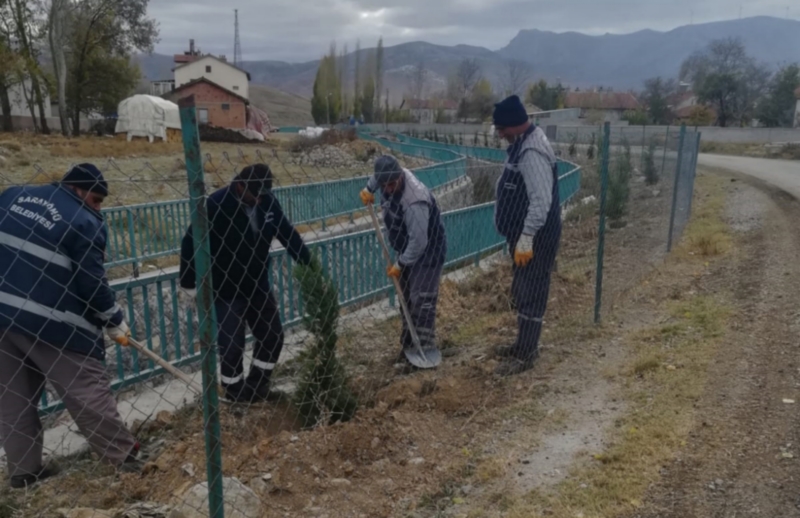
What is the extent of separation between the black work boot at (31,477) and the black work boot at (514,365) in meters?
2.96

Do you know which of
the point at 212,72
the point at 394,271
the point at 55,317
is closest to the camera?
the point at 55,317

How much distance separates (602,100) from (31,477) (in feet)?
305

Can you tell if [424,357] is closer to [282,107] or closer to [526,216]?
[526,216]

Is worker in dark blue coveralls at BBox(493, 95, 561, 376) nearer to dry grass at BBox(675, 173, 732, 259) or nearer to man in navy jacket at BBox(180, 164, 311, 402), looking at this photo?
man in navy jacket at BBox(180, 164, 311, 402)

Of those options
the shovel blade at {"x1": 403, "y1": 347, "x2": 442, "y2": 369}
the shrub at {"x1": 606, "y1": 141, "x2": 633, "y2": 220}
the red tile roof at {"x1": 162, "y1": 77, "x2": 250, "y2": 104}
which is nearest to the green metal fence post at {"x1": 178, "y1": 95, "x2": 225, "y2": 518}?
the shovel blade at {"x1": 403, "y1": 347, "x2": 442, "y2": 369}

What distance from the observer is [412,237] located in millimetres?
4684

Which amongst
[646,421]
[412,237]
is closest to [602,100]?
[412,237]

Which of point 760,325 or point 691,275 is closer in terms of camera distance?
point 760,325

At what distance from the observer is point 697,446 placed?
372 centimetres

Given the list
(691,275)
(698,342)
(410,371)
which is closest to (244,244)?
(410,371)

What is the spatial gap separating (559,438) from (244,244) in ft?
7.67

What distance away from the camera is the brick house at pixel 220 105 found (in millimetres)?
49688

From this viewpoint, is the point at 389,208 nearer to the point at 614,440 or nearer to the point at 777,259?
the point at 614,440

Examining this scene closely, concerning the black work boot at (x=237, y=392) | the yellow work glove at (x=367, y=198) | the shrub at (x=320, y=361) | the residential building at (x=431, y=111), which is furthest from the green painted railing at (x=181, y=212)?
the residential building at (x=431, y=111)
